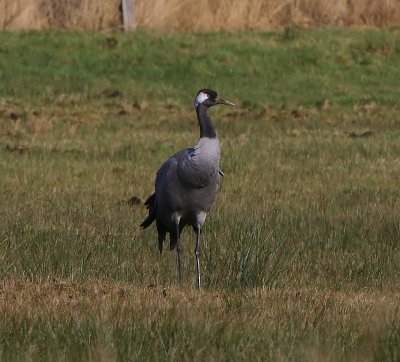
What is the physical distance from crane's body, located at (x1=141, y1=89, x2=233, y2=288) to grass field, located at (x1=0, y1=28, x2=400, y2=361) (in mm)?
350

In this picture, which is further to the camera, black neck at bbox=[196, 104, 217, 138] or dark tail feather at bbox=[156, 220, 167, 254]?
dark tail feather at bbox=[156, 220, 167, 254]

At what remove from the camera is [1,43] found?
1204 inches

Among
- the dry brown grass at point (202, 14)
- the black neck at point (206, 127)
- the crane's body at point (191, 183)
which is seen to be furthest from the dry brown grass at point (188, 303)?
the dry brown grass at point (202, 14)

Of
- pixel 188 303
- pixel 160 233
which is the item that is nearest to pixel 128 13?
pixel 160 233

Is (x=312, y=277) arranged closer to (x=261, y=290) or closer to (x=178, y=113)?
(x=261, y=290)

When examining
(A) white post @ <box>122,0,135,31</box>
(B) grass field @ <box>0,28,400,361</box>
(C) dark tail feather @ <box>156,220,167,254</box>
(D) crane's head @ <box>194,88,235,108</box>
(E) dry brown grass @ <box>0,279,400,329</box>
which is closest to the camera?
(B) grass field @ <box>0,28,400,361</box>

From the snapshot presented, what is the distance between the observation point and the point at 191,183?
372 inches

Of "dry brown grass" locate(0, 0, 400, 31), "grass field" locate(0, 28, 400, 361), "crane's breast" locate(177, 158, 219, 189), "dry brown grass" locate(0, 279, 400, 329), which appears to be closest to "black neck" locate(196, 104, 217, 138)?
"crane's breast" locate(177, 158, 219, 189)

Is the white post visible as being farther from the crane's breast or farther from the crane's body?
the crane's breast

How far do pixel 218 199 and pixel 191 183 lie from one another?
14.2ft

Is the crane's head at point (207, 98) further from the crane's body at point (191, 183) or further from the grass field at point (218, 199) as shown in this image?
the grass field at point (218, 199)

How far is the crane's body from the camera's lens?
928 cm

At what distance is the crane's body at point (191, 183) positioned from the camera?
30.5 ft

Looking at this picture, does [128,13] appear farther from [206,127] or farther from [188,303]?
[188,303]
